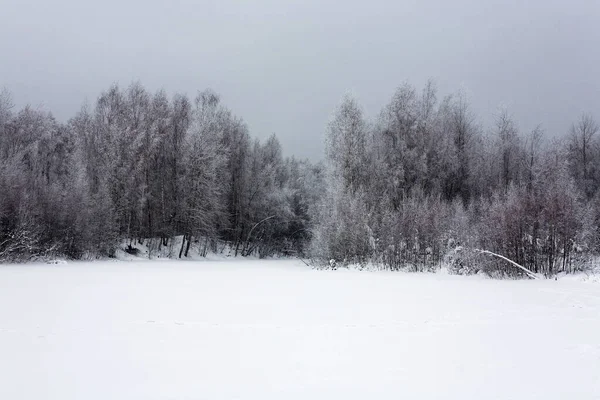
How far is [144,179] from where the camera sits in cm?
3509

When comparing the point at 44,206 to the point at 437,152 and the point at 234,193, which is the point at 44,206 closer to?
the point at 234,193

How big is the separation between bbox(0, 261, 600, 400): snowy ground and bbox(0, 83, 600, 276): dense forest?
→ 10.2 m

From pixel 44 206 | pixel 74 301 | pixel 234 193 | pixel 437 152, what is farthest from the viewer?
pixel 234 193

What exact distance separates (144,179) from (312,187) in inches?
763

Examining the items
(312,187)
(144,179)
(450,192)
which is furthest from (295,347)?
(312,187)

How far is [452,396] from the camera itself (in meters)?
4.15

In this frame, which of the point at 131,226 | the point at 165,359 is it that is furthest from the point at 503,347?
the point at 131,226

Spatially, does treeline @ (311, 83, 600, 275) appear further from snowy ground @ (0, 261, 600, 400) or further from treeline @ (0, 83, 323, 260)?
treeline @ (0, 83, 323, 260)

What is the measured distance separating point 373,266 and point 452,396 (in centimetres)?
1958

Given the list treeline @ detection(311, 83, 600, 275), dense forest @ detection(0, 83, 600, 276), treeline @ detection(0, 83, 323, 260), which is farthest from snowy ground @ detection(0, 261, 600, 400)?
treeline @ detection(0, 83, 323, 260)

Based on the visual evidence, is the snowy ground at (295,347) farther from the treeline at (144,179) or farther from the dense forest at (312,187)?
the treeline at (144,179)

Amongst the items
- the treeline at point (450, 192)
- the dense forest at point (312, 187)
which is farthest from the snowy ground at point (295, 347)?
the dense forest at point (312, 187)

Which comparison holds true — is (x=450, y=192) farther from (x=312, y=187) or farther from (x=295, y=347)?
(x=295, y=347)

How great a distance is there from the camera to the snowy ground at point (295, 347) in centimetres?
436
